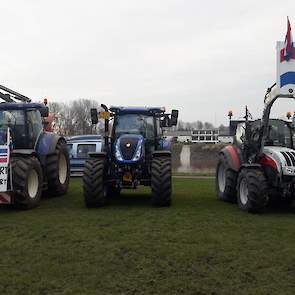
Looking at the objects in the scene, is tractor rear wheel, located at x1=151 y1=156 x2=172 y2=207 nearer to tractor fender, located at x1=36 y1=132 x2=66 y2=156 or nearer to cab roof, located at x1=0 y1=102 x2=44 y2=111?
tractor fender, located at x1=36 y1=132 x2=66 y2=156

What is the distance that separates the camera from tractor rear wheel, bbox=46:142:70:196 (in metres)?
12.7

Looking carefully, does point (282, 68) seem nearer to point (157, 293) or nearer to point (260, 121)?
point (260, 121)

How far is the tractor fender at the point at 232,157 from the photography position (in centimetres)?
1159

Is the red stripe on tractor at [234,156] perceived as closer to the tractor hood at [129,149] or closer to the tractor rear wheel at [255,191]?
the tractor rear wheel at [255,191]

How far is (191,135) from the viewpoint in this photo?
116000 millimetres

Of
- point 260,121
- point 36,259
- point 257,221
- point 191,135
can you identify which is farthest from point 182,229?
point 191,135

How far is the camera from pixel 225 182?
12055mm

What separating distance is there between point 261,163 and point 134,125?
316 centimetres

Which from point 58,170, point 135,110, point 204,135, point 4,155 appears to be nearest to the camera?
point 4,155

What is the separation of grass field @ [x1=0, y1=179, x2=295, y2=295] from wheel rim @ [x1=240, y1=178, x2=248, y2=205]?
506 millimetres

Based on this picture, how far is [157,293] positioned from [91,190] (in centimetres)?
550

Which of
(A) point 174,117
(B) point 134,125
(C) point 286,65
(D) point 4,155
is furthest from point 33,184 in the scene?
(C) point 286,65

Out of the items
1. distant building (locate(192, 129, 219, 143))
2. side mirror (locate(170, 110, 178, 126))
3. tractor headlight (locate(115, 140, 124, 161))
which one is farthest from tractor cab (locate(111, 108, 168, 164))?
distant building (locate(192, 129, 219, 143))

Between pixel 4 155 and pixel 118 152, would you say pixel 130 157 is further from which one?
pixel 4 155
